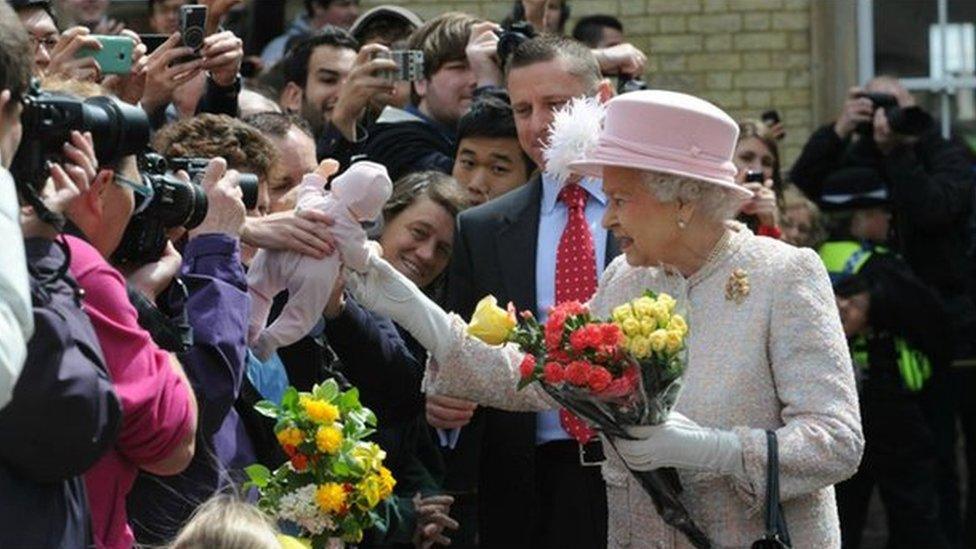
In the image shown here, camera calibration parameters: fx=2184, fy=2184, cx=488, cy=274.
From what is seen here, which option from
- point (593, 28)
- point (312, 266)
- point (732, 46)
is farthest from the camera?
point (732, 46)

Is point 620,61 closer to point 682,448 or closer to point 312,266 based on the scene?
point 312,266

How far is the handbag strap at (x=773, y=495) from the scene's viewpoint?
4.85 metres

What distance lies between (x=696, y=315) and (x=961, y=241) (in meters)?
5.06

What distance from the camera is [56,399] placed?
358 cm

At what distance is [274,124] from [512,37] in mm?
1221

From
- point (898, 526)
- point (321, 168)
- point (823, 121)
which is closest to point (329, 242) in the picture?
point (321, 168)

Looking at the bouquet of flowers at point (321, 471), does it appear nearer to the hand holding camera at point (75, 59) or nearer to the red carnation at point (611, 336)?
the red carnation at point (611, 336)

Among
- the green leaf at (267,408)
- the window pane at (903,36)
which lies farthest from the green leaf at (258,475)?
the window pane at (903,36)

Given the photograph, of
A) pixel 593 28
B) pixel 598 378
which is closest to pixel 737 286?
pixel 598 378

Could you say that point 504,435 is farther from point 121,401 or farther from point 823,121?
point 823,121

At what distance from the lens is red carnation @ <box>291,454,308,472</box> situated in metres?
4.86

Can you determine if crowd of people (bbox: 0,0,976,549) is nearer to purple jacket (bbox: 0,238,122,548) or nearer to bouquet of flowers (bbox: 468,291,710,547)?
purple jacket (bbox: 0,238,122,548)

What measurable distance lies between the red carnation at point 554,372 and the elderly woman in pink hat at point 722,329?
28 centimetres

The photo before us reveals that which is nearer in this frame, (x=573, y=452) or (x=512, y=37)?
(x=573, y=452)
